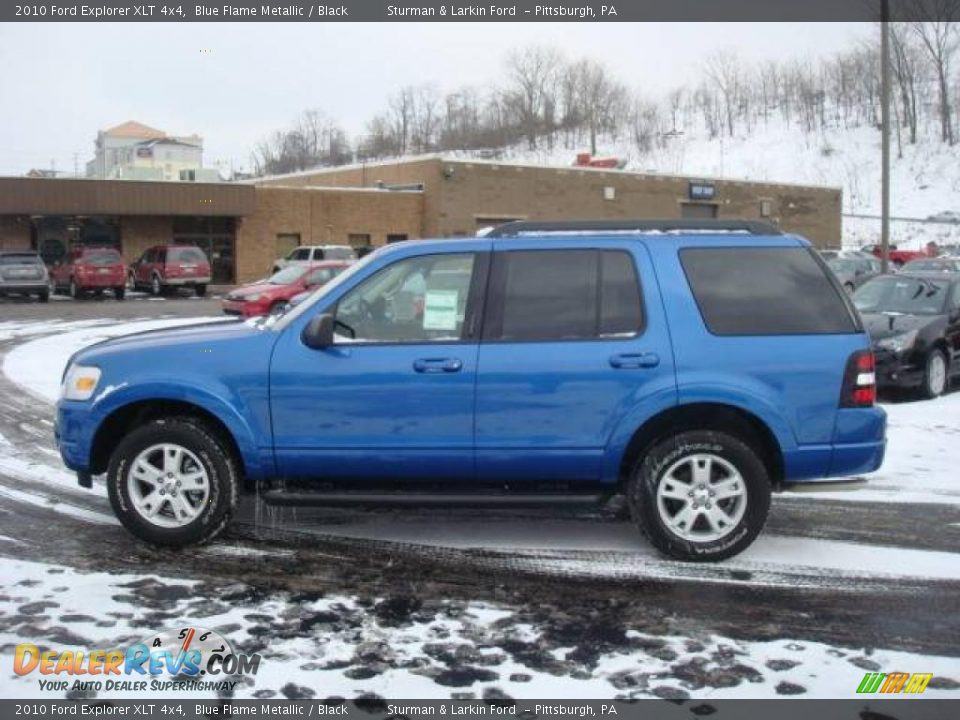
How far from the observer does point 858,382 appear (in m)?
5.45

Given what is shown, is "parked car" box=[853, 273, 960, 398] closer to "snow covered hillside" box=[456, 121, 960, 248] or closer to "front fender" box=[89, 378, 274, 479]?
"front fender" box=[89, 378, 274, 479]

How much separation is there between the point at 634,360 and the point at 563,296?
1.86 ft

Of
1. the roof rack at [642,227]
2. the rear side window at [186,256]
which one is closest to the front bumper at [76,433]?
the roof rack at [642,227]

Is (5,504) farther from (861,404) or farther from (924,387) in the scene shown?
(924,387)

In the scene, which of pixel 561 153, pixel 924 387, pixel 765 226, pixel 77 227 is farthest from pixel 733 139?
pixel 765 226

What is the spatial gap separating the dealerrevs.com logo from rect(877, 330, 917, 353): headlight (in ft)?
31.8

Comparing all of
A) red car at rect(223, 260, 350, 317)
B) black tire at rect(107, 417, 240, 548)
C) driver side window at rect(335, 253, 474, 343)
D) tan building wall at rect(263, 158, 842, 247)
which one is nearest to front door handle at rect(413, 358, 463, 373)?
driver side window at rect(335, 253, 474, 343)

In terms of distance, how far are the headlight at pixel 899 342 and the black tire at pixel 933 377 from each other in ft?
1.03

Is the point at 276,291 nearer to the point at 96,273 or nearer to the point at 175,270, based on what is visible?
the point at 96,273

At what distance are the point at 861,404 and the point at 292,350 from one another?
3282 mm

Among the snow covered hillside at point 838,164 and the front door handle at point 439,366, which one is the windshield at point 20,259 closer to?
the front door handle at point 439,366

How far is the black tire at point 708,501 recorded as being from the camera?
5418 millimetres

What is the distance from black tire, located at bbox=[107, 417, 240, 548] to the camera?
558 cm

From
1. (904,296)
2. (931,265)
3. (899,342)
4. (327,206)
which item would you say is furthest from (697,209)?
(899,342)
